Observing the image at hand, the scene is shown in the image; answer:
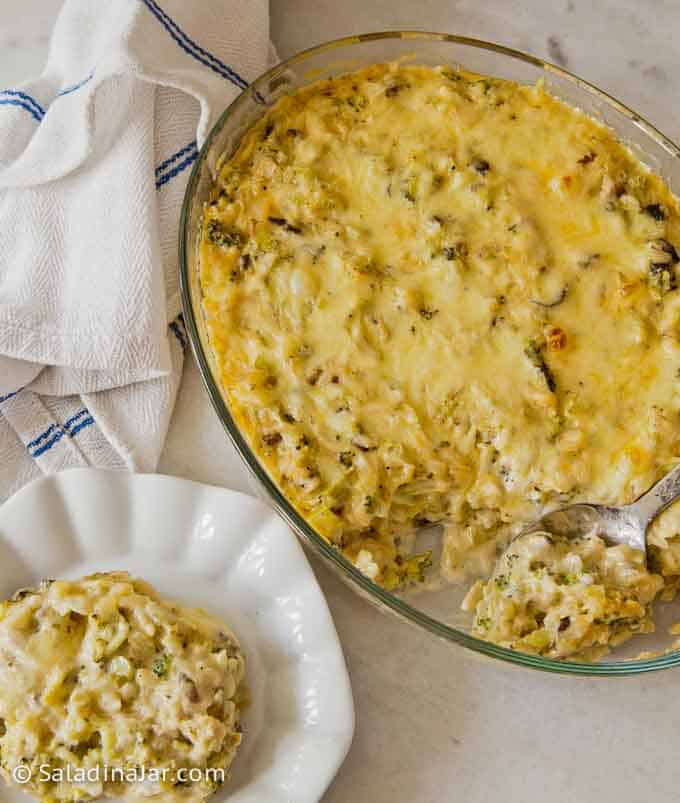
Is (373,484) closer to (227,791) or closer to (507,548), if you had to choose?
(507,548)

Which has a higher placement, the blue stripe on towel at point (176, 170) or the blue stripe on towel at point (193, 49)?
the blue stripe on towel at point (193, 49)

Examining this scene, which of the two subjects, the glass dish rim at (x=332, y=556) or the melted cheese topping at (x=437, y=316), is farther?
the melted cheese topping at (x=437, y=316)

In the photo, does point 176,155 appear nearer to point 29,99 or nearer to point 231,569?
point 29,99

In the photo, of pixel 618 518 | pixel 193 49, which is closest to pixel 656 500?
pixel 618 518

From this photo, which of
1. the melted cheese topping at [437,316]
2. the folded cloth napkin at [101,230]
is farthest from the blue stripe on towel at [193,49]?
the melted cheese topping at [437,316]

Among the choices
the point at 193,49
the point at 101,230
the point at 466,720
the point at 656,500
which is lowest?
the point at 466,720

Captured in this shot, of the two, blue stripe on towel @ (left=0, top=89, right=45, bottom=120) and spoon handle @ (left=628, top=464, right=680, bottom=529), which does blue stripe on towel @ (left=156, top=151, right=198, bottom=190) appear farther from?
spoon handle @ (left=628, top=464, right=680, bottom=529)

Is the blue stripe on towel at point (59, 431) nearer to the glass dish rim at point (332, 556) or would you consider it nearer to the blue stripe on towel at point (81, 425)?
the blue stripe on towel at point (81, 425)
